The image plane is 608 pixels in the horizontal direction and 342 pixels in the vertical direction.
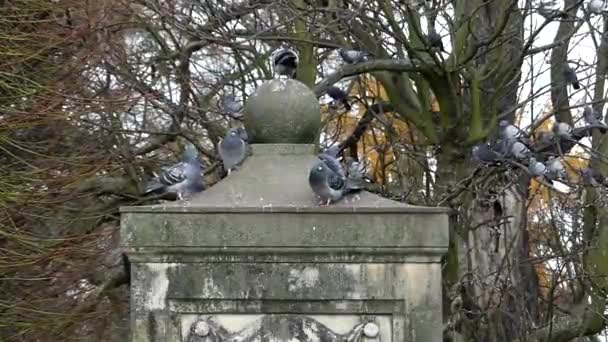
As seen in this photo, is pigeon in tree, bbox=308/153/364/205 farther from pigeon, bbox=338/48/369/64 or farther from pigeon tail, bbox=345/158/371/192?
pigeon, bbox=338/48/369/64

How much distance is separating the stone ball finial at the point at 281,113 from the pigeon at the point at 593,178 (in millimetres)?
6149

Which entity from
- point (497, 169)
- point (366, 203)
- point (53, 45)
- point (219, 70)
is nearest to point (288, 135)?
point (366, 203)

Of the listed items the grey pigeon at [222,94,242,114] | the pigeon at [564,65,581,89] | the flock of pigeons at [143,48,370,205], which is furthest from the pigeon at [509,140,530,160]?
the flock of pigeons at [143,48,370,205]

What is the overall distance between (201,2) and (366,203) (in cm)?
785

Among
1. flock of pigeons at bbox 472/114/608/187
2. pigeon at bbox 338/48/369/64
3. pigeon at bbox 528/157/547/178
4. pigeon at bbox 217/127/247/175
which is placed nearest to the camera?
pigeon at bbox 217/127/247/175

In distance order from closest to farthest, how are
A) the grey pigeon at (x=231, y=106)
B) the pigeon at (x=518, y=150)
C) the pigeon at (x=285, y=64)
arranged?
the pigeon at (x=285, y=64) → the pigeon at (x=518, y=150) → the grey pigeon at (x=231, y=106)

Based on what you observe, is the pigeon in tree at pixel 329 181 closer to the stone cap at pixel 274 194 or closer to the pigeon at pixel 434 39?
the stone cap at pixel 274 194

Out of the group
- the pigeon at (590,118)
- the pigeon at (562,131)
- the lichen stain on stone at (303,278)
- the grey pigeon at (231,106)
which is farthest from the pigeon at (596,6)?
the lichen stain on stone at (303,278)

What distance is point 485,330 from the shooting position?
38.1 ft

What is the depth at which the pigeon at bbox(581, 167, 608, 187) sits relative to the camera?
10.1m

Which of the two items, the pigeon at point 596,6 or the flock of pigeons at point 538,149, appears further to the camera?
the pigeon at point 596,6

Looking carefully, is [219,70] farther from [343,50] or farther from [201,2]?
[343,50]

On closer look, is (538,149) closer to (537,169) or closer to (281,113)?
(537,169)

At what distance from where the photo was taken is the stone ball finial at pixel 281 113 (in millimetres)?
4406
